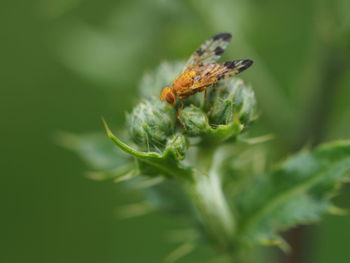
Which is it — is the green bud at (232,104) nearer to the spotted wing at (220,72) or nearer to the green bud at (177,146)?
the spotted wing at (220,72)

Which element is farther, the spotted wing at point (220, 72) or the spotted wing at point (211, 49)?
the spotted wing at point (211, 49)

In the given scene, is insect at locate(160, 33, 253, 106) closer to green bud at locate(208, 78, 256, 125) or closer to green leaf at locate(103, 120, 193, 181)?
green bud at locate(208, 78, 256, 125)

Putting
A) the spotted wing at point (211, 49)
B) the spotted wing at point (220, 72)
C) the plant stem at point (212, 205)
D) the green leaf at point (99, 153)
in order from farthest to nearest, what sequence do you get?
the green leaf at point (99, 153)
the spotted wing at point (211, 49)
the plant stem at point (212, 205)
the spotted wing at point (220, 72)

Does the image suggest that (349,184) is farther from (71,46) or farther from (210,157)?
(71,46)

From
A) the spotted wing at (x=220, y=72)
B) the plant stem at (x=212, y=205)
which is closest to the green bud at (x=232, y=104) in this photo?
the spotted wing at (x=220, y=72)

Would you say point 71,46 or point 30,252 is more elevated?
point 71,46

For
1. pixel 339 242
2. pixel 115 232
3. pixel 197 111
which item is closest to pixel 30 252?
pixel 115 232
